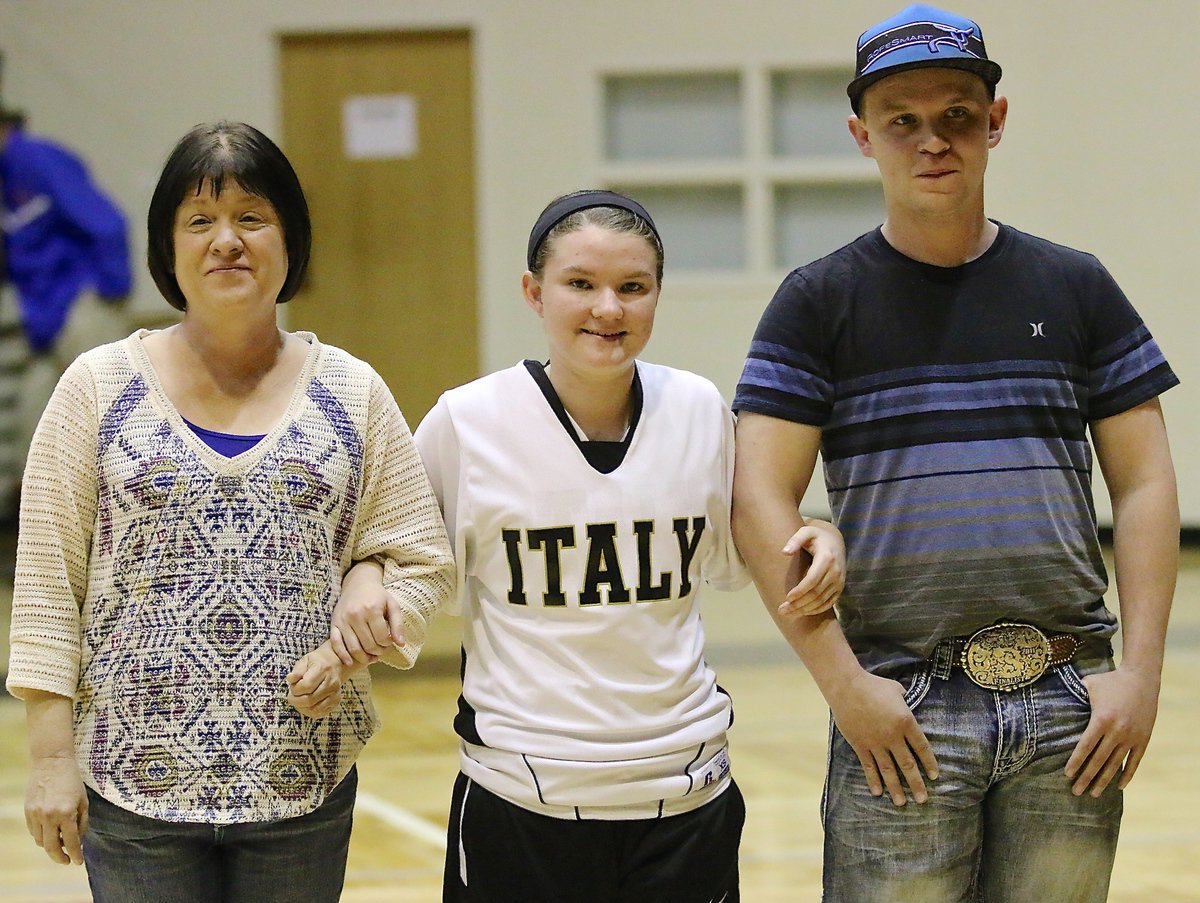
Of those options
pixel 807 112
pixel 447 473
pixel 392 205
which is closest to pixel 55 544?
pixel 447 473

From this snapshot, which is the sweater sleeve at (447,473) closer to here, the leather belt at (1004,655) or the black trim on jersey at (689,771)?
the black trim on jersey at (689,771)

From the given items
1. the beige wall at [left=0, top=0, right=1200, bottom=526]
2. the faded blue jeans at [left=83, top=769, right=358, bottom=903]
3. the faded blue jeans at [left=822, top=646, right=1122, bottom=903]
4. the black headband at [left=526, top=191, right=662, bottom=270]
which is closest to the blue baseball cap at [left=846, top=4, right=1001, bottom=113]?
the black headband at [left=526, top=191, right=662, bottom=270]

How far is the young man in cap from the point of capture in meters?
1.99

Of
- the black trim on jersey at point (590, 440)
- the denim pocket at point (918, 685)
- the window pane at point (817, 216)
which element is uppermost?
the window pane at point (817, 216)

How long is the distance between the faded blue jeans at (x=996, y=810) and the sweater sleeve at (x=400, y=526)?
2.13 feet

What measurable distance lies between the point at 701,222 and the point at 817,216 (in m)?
0.65

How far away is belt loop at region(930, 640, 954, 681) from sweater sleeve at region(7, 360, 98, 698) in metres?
1.12

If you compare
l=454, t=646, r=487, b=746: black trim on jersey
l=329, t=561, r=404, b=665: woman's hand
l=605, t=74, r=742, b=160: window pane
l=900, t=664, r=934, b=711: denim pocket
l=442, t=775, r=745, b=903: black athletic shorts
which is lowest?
l=442, t=775, r=745, b=903: black athletic shorts

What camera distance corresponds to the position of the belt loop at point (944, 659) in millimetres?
2014

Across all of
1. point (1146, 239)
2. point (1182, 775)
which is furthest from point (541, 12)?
point (1182, 775)

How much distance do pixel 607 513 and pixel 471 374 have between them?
6.57 meters

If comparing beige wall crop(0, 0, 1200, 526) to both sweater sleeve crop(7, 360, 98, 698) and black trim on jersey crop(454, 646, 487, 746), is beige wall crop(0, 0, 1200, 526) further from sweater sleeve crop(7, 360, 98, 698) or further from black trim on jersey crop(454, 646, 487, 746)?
sweater sleeve crop(7, 360, 98, 698)

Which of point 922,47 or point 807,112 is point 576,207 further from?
point 807,112

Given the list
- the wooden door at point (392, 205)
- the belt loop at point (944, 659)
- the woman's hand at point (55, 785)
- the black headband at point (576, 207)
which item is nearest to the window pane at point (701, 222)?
the wooden door at point (392, 205)
